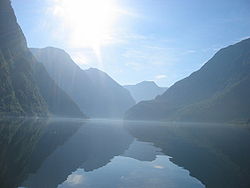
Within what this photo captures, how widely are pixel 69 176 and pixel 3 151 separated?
13001 mm

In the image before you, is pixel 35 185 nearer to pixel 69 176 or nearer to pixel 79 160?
pixel 69 176

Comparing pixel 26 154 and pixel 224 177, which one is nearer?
pixel 224 177

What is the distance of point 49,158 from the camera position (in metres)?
37.2

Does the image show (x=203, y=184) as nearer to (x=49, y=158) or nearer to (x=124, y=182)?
(x=124, y=182)

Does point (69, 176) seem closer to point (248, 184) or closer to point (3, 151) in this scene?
point (3, 151)

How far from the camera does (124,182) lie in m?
27.7

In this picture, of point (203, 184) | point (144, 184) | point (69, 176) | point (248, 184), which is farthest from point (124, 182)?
point (248, 184)

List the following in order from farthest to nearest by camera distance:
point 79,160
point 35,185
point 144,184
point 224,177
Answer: point 79,160 < point 224,177 < point 144,184 < point 35,185

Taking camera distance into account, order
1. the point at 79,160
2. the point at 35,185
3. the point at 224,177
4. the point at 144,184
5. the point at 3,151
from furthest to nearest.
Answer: the point at 79,160
the point at 3,151
the point at 224,177
the point at 144,184
the point at 35,185

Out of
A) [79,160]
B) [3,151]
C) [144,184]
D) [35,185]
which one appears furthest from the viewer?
[79,160]

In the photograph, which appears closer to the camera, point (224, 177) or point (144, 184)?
point (144, 184)

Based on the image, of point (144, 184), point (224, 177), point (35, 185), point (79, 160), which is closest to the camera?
point (35, 185)

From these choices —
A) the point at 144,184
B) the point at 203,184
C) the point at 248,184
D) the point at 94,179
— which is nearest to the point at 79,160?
the point at 94,179

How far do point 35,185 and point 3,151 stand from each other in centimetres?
1474
